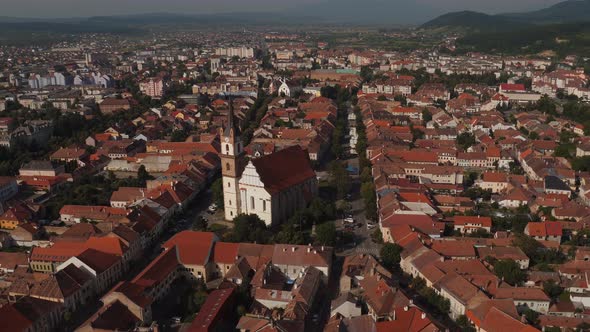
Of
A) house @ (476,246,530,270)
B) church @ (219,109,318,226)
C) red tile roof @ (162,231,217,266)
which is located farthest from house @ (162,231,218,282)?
house @ (476,246,530,270)

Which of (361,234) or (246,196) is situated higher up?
(246,196)

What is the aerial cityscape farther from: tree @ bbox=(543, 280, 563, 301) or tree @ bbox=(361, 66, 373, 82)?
tree @ bbox=(361, 66, 373, 82)

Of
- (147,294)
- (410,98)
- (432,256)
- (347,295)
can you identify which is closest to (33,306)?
(147,294)

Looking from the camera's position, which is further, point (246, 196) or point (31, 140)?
point (31, 140)

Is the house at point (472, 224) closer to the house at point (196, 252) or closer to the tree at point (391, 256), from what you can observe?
the tree at point (391, 256)

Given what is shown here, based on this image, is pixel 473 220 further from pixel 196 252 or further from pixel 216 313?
pixel 216 313

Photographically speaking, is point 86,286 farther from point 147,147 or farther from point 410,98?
point 410,98
